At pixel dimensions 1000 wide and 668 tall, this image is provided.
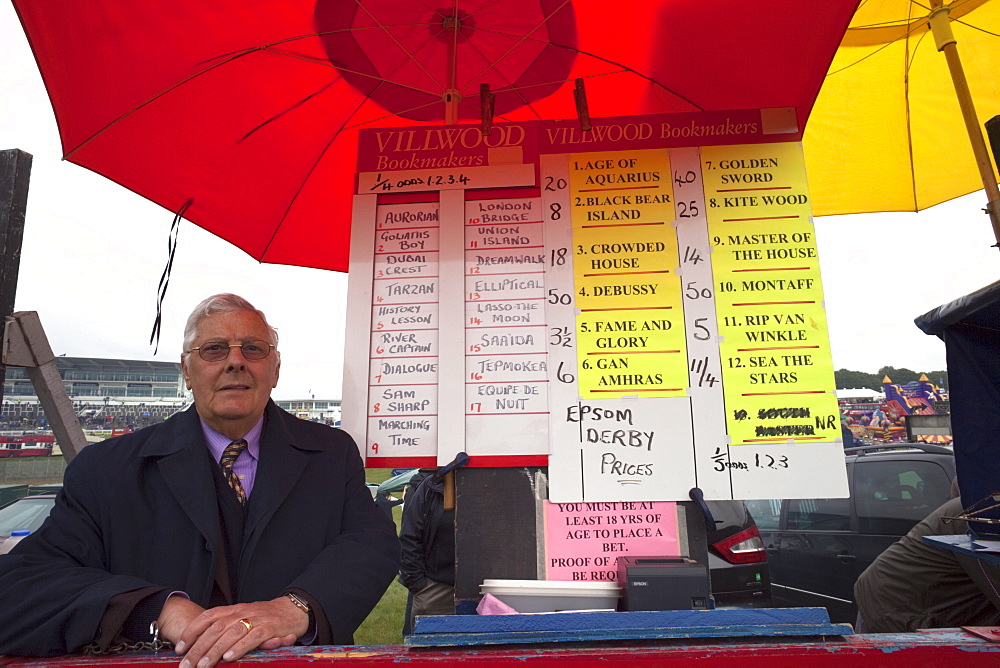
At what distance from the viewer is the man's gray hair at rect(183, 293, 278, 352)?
2012 millimetres

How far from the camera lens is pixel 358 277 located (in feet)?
7.07

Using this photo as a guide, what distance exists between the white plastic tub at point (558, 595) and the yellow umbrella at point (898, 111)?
2.83m

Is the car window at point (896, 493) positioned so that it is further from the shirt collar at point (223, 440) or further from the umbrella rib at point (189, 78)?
the umbrella rib at point (189, 78)

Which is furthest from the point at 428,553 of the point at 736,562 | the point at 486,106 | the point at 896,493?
the point at 896,493

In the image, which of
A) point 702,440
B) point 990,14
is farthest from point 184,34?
point 990,14

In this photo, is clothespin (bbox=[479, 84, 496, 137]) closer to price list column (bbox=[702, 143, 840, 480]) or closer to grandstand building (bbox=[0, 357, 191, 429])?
price list column (bbox=[702, 143, 840, 480])

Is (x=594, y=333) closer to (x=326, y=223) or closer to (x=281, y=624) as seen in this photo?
(x=281, y=624)

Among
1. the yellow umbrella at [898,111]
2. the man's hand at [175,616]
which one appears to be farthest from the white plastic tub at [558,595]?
the yellow umbrella at [898,111]

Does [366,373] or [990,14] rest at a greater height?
[990,14]

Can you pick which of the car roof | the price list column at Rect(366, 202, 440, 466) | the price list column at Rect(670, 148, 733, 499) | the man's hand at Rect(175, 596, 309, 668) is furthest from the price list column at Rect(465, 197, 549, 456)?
the car roof

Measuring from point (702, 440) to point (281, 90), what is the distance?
2.29 m

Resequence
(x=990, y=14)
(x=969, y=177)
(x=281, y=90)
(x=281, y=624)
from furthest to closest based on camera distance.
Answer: (x=969, y=177), (x=990, y=14), (x=281, y=90), (x=281, y=624)

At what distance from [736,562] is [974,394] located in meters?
2.13

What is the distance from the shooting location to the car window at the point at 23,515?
4641 millimetres
